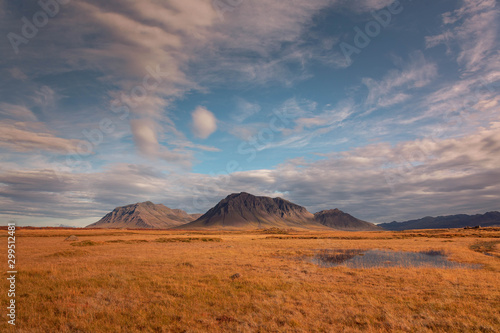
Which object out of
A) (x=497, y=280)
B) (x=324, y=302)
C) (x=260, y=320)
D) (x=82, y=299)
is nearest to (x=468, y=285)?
(x=497, y=280)

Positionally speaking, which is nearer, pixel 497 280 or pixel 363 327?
pixel 363 327

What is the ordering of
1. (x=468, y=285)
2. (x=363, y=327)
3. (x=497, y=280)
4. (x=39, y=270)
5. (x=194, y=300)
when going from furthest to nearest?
(x=39, y=270)
(x=497, y=280)
(x=468, y=285)
(x=194, y=300)
(x=363, y=327)

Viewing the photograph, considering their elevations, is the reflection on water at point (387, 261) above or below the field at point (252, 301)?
below

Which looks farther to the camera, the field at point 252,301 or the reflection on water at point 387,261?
the reflection on water at point 387,261

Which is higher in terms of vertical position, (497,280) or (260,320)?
(260,320)

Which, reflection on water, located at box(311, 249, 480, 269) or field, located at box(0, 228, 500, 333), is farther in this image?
reflection on water, located at box(311, 249, 480, 269)

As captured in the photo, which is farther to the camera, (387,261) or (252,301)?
(387,261)

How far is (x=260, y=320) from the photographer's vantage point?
469 inches

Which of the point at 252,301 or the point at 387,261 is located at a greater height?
the point at 252,301

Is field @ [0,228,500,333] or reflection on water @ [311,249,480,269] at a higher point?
field @ [0,228,500,333]

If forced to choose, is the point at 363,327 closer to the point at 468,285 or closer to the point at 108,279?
the point at 468,285

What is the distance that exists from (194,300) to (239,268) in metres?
11.2

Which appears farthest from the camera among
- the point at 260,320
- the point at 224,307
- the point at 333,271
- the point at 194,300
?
the point at 333,271

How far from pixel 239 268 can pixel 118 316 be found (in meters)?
14.6
